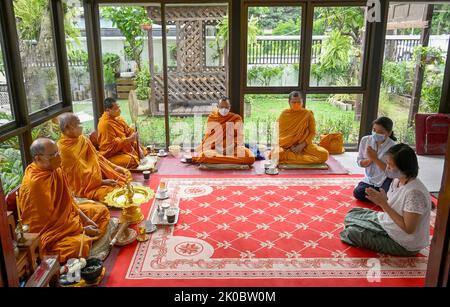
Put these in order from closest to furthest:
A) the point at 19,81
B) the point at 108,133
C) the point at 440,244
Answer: the point at 440,244 < the point at 19,81 < the point at 108,133

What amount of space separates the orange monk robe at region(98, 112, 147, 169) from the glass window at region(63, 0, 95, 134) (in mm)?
815

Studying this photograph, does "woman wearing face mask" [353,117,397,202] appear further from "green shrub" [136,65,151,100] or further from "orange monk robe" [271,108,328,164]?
"green shrub" [136,65,151,100]

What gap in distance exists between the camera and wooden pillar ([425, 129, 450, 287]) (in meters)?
1.24

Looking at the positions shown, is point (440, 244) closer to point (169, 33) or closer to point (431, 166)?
point (431, 166)

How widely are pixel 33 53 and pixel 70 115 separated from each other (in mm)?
1333

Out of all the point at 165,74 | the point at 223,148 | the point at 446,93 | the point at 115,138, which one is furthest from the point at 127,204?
the point at 446,93

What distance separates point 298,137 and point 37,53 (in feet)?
15.6

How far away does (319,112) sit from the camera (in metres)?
8.55

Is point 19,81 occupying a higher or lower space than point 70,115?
higher

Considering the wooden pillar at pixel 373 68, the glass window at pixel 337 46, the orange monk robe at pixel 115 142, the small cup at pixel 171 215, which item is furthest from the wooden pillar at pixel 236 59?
the small cup at pixel 171 215

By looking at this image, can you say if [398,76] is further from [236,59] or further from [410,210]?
[410,210]

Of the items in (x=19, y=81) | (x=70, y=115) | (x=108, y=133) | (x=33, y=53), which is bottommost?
(x=108, y=133)

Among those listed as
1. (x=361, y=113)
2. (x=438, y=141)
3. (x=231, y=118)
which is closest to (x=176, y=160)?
(x=231, y=118)

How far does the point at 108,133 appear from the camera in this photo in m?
6.79
